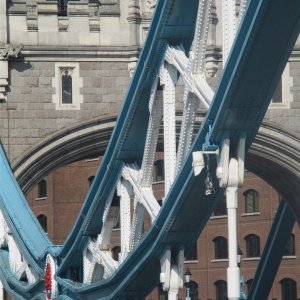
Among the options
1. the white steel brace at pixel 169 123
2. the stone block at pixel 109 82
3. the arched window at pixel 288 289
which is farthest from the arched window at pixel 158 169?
the white steel brace at pixel 169 123

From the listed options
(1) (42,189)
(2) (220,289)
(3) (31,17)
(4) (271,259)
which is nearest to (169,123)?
(4) (271,259)

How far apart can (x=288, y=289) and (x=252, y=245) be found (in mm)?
1884

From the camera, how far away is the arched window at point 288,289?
189ft

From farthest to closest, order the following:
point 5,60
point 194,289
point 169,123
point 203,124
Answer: point 194,289 → point 5,60 → point 169,123 → point 203,124

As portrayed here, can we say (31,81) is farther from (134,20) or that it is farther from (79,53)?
(134,20)

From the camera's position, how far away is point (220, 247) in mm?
58281

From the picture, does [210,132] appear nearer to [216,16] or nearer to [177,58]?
[177,58]

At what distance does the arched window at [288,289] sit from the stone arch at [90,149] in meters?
27.6

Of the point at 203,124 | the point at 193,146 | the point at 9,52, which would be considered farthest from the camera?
the point at 9,52

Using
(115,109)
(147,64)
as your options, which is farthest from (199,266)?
(147,64)

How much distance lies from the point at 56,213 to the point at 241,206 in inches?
275

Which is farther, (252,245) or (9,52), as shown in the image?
(252,245)

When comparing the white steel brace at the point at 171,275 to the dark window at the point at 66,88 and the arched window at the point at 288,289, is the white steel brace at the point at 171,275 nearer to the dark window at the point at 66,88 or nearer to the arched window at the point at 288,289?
the dark window at the point at 66,88

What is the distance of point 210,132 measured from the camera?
16578 millimetres
